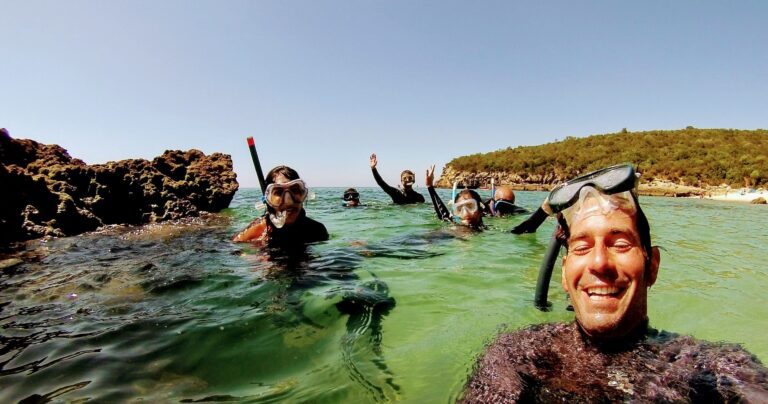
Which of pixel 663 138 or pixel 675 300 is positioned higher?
pixel 663 138

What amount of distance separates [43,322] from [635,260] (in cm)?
440

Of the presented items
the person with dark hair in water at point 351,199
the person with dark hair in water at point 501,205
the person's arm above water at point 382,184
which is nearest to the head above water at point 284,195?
the person's arm above water at point 382,184

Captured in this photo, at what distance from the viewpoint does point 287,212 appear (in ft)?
18.3

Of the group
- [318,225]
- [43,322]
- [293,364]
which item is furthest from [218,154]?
[293,364]

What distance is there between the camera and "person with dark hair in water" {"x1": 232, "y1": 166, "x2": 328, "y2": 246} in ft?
17.8

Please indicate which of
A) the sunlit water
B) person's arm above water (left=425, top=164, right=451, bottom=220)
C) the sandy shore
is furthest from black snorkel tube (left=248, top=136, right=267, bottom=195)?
the sandy shore

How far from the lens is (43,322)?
10.4ft

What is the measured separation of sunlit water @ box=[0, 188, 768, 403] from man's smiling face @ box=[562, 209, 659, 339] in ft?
3.12

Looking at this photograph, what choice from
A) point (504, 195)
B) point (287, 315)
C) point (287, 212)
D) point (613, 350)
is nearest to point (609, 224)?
point (613, 350)

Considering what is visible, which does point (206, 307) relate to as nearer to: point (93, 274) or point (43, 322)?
point (43, 322)

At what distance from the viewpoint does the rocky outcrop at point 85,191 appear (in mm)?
7598

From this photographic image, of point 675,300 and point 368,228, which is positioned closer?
point 675,300

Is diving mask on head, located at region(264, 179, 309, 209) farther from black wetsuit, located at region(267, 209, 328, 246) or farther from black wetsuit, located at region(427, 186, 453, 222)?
black wetsuit, located at region(427, 186, 453, 222)

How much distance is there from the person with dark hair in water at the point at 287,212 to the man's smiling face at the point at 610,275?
4.10m
